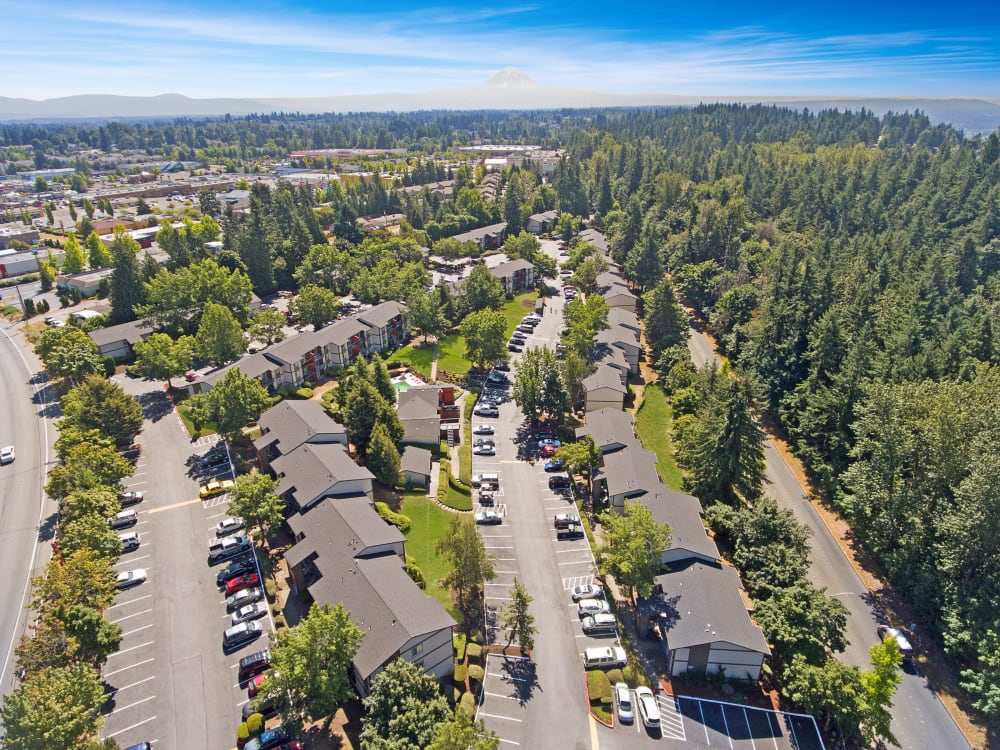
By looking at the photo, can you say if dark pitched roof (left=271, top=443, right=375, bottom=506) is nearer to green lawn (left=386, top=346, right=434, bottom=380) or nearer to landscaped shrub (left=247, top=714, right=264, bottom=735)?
landscaped shrub (left=247, top=714, right=264, bottom=735)

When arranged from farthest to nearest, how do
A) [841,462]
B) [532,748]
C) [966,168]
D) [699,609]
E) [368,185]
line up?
[368,185], [966,168], [841,462], [699,609], [532,748]

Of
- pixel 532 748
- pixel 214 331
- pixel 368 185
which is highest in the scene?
pixel 368 185

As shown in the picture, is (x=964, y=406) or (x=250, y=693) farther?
(x=964, y=406)

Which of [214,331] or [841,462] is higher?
[214,331]

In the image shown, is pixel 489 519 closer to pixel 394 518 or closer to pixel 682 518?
pixel 394 518

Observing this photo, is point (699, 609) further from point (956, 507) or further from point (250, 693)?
point (250, 693)

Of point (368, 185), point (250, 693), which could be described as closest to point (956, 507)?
point (250, 693)

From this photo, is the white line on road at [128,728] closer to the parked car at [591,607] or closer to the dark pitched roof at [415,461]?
the dark pitched roof at [415,461]
